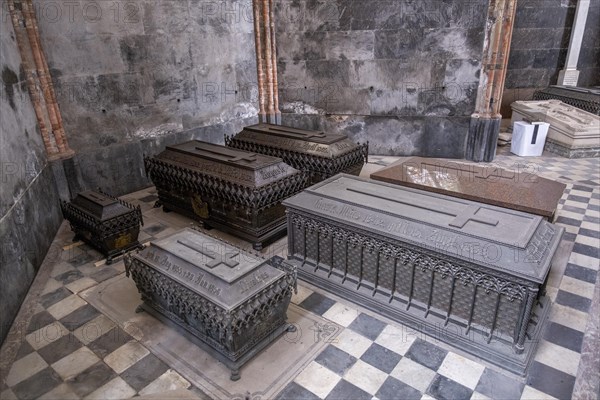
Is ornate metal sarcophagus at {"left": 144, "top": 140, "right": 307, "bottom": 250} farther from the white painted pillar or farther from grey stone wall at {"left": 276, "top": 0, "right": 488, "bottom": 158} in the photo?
the white painted pillar

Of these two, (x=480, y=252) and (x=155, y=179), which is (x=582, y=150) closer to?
(x=480, y=252)

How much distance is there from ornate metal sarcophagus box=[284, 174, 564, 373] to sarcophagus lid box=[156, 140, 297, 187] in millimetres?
806

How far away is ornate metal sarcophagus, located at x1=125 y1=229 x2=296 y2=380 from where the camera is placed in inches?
111

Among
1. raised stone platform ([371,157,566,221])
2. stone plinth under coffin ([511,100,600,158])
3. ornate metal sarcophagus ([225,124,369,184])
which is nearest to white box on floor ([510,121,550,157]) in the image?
stone plinth under coffin ([511,100,600,158])

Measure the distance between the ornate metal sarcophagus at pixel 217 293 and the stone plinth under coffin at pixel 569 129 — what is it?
7.02m

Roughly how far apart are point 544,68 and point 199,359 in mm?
11219

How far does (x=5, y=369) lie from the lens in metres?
2.99

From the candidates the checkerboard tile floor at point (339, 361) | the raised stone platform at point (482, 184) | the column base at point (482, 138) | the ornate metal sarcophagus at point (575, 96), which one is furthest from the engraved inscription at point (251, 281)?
the ornate metal sarcophagus at point (575, 96)

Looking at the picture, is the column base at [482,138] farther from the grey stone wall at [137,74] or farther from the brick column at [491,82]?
the grey stone wall at [137,74]

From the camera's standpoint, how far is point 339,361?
9.91 ft

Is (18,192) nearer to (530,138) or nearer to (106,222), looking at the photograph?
(106,222)

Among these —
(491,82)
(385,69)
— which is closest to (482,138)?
(491,82)

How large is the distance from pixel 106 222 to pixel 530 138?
7502mm

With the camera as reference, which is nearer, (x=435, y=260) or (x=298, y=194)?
(x=435, y=260)
